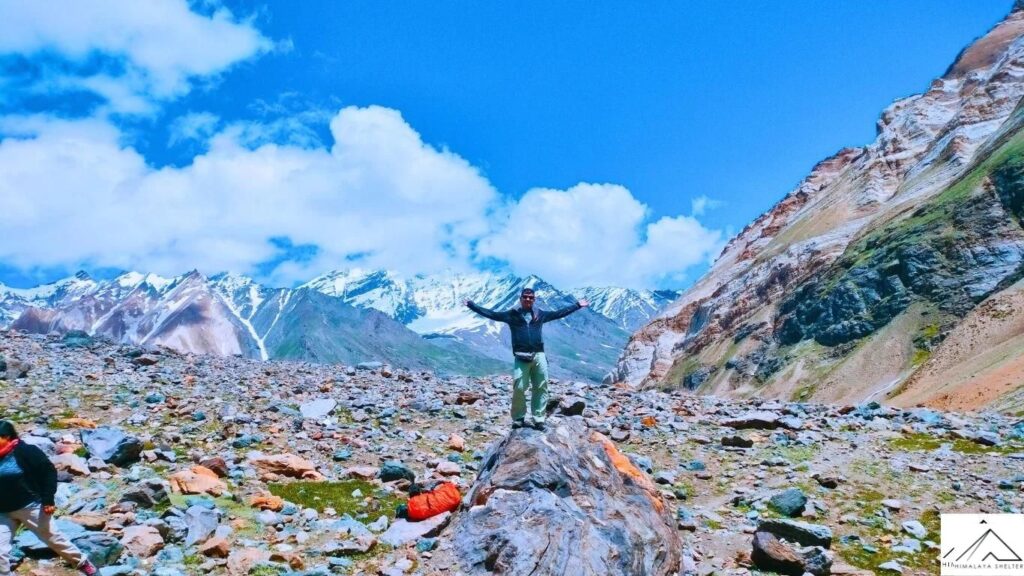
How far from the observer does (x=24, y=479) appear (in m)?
10.6

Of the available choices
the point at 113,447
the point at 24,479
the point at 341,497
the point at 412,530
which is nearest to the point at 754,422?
the point at 341,497

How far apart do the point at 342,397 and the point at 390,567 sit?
17.6m

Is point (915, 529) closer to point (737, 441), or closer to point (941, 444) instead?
point (737, 441)

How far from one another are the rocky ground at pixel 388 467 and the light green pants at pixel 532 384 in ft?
2.79

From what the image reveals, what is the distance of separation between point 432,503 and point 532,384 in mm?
3580

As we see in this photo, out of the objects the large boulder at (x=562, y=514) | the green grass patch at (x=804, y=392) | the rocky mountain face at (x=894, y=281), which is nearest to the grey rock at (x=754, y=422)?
the large boulder at (x=562, y=514)

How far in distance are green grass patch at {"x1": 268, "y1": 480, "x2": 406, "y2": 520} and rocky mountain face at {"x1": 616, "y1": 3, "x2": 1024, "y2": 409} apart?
47.9 metres

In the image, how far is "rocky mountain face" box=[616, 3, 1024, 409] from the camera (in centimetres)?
8342

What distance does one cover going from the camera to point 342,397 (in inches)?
1105

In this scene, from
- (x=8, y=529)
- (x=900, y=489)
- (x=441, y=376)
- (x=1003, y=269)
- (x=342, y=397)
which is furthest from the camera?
(x=1003, y=269)

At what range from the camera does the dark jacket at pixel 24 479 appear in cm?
1036

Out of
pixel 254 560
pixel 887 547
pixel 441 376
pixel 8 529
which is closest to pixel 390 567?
pixel 254 560

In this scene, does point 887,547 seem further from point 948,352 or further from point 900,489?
point 948,352

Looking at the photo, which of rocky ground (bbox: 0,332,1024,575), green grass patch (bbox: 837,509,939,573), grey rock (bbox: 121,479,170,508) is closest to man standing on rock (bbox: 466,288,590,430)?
rocky ground (bbox: 0,332,1024,575)
